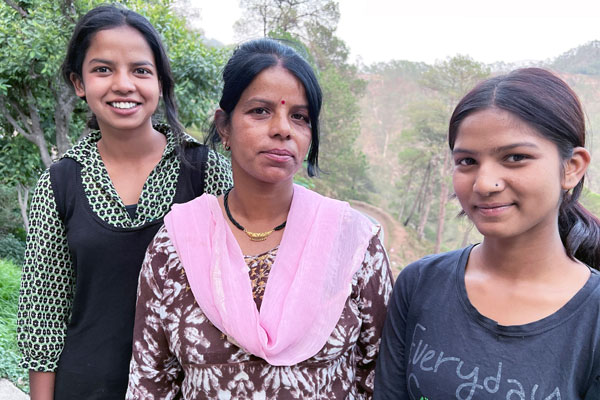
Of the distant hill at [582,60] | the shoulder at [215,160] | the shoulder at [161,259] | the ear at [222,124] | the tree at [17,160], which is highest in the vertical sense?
the distant hill at [582,60]

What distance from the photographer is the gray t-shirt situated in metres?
1.05

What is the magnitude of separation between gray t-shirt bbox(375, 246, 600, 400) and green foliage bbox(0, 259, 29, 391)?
3.16 meters

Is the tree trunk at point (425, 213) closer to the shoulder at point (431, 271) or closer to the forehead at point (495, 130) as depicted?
the shoulder at point (431, 271)

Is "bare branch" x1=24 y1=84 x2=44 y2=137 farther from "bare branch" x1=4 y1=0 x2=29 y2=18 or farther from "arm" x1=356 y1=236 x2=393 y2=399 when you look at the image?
"arm" x1=356 y1=236 x2=393 y2=399

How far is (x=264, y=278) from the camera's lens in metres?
1.39

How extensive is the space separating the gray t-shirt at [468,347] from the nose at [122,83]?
106 centimetres

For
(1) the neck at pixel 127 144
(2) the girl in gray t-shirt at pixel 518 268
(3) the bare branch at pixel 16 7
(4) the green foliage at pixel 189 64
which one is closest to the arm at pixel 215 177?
(1) the neck at pixel 127 144

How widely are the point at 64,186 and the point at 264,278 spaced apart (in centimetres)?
78

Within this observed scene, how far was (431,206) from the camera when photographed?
80.6 ft

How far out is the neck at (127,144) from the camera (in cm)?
177

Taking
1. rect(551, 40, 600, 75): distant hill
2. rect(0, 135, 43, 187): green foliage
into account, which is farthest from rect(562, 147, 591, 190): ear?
rect(551, 40, 600, 75): distant hill

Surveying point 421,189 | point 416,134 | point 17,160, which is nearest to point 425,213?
point 421,189

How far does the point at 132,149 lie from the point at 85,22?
0.46m

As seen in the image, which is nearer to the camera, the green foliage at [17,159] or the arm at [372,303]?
the arm at [372,303]
